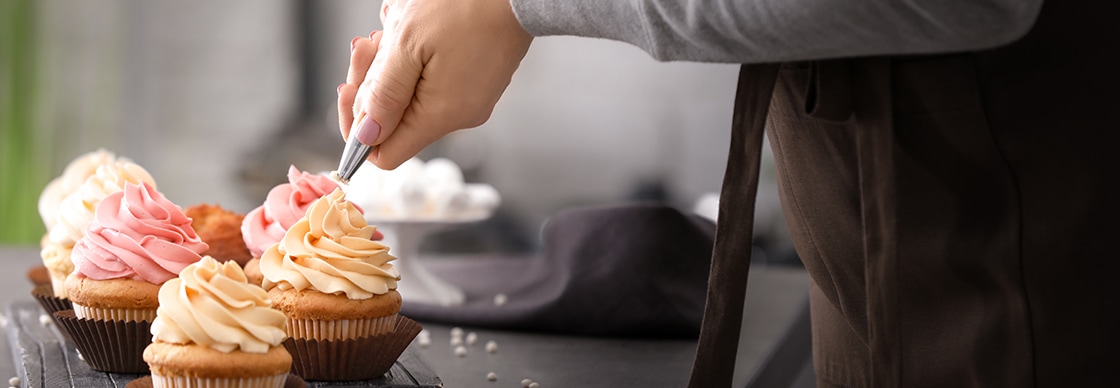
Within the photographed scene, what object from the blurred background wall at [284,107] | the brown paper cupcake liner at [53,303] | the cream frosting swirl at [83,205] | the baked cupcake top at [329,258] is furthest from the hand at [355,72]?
the blurred background wall at [284,107]

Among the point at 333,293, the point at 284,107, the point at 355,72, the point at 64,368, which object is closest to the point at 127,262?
the point at 64,368

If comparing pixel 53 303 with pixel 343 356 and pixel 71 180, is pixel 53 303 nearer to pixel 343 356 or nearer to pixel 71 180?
pixel 71 180

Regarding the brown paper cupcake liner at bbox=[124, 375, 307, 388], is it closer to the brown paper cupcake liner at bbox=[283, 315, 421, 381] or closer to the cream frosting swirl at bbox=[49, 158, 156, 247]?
the brown paper cupcake liner at bbox=[283, 315, 421, 381]

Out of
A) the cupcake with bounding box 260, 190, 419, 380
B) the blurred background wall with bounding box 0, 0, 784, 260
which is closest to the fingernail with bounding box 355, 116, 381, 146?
the cupcake with bounding box 260, 190, 419, 380

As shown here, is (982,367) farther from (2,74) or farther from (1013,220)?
(2,74)

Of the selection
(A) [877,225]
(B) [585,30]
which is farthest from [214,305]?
(A) [877,225]
